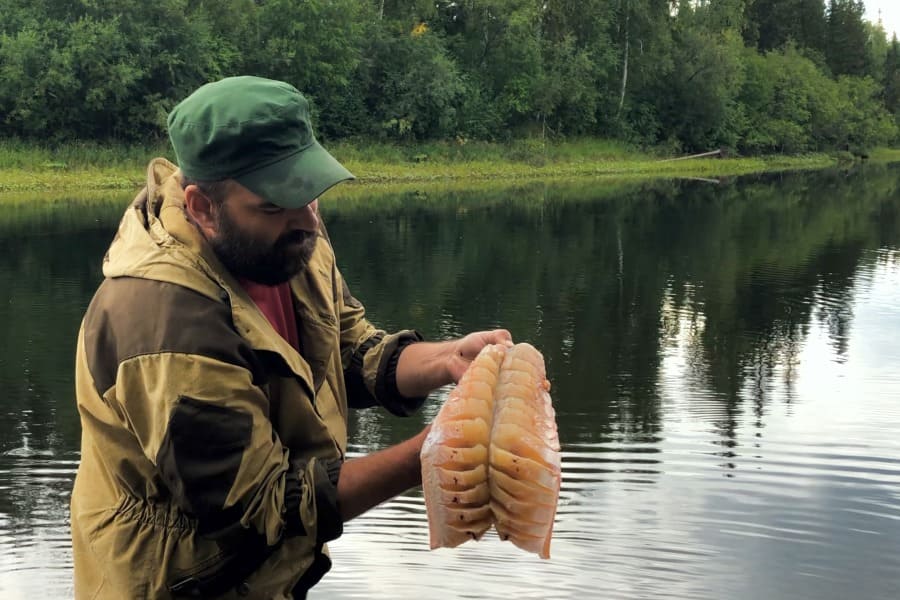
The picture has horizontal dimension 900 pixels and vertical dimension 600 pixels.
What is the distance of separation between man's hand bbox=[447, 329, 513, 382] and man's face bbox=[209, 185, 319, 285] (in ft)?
2.06

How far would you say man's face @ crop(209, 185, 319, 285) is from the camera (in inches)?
→ 87.6

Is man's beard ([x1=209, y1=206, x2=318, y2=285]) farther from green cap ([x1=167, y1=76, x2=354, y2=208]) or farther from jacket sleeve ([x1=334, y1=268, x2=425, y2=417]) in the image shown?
jacket sleeve ([x1=334, y1=268, x2=425, y2=417])

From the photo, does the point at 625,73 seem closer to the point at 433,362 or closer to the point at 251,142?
the point at 433,362

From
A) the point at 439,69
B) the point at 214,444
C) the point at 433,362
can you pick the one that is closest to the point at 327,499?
the point at 214,444

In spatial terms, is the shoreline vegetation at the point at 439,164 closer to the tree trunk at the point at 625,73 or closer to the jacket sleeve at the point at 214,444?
the tree trunk at the point at 625,73

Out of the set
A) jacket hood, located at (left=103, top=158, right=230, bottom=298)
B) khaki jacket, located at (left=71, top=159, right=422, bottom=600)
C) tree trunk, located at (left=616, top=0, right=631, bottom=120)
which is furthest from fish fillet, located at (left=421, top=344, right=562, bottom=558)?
tree trunk, located at (left=616, top=0, right=631, bottom=120)

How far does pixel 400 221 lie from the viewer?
24000 mm

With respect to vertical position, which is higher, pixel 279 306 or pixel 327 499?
pixel 279 306

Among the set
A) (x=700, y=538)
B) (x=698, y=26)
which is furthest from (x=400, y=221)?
(x=698, y=26)

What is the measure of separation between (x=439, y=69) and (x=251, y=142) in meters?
42.0

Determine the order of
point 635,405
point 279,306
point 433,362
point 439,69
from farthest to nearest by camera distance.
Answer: point 439,69 → point 635,405 → point 433,362 → point 279,306

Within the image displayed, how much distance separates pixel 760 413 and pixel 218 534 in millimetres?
7235

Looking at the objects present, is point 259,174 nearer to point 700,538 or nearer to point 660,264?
point 700,538

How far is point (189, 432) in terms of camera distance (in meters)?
2.07
